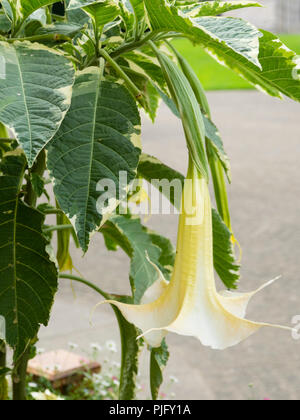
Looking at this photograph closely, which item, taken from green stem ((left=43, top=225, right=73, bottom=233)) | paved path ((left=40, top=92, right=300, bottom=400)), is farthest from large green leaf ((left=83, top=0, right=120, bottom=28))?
paved path ((left=40, top=92, right=300, bottom=400))

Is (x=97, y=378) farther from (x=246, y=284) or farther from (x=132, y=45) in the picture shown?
(x=132, y=45)

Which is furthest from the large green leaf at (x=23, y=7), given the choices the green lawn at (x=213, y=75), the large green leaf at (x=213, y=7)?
the green lawn at (x=213, y=75)

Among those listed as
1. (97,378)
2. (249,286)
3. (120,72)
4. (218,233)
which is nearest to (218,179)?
(218,233)

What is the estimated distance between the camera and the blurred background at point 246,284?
161 cm

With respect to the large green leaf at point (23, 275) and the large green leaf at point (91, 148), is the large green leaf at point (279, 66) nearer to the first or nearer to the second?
the large green leaf at point (91, 148)

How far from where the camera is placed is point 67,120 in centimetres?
52

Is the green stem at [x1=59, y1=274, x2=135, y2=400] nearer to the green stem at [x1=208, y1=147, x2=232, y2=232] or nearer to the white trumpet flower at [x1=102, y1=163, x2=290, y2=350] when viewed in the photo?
the green stem at [x1=208, y1=147, x2=232, y2=232]

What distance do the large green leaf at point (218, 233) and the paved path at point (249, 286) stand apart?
84 centimetres

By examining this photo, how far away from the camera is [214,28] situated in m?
0.46

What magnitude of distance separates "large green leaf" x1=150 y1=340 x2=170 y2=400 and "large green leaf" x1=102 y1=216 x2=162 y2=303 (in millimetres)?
63

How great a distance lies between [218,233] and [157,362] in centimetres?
16

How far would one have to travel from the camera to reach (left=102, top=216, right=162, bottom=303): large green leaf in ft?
2.35

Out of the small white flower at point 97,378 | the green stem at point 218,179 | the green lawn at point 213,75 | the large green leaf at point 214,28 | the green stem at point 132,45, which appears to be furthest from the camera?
the green lawn at point 213,75

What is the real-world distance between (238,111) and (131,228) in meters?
5.74
